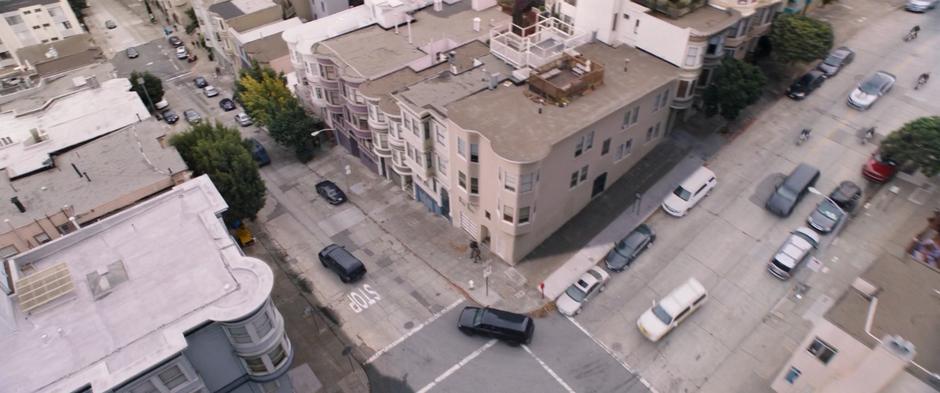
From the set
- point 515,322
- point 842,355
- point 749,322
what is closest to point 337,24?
point 515,322

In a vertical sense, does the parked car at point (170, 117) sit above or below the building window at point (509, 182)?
below

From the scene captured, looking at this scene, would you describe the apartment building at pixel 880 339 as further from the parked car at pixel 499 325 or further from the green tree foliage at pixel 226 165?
the green tree foliage at pixel 226 165

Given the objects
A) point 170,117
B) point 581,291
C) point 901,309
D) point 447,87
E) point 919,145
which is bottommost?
point 170,117

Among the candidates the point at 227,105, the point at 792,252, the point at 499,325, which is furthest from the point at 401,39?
the point at 792,252

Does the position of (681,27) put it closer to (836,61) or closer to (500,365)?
(836,61)

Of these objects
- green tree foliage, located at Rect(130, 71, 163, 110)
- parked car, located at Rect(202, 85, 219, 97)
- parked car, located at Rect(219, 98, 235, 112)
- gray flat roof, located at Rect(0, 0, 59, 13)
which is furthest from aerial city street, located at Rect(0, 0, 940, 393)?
gray flat roof, located at Rect(0, 0, 59, 13)

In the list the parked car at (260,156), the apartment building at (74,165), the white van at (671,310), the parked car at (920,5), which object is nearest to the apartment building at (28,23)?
the apartment building at (74,165)
